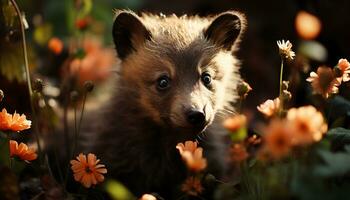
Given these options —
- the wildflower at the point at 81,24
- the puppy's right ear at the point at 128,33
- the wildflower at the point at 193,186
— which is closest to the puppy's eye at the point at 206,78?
the puppy's right ear at the point at 128,33

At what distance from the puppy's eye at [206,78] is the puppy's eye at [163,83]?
269 mm

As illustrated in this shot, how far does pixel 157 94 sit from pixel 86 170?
3.83 ft

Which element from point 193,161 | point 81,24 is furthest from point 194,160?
point 81,24

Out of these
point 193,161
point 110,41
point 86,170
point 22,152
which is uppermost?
point 110,41

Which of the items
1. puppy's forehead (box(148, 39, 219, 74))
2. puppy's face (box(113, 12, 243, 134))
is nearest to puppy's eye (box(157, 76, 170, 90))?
puppy's face (box(113, 12, 243, 134))

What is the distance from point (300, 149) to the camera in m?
2.31

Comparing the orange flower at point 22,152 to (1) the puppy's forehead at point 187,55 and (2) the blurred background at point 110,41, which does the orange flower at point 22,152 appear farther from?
(1) the puppy's forehead at point 187,55

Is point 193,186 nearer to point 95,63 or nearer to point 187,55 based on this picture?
point 187,55

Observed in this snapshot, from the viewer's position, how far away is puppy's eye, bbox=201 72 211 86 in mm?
3963

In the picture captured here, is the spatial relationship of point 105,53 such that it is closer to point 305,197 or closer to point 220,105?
point 220,105

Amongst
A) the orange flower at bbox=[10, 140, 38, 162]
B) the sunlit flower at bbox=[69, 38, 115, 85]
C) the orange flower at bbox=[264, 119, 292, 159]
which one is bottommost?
the orange flower at bbox=[10, 140, 38, 162]

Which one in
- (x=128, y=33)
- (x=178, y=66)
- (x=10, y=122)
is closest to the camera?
(x=10, y=122)

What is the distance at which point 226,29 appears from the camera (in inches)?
168

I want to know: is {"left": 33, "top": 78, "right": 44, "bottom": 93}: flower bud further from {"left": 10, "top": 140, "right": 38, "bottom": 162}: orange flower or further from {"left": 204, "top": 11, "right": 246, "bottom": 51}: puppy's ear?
{"left": 204, "top": 11, "right": 246, "bottom": 51}: puppy's ear
